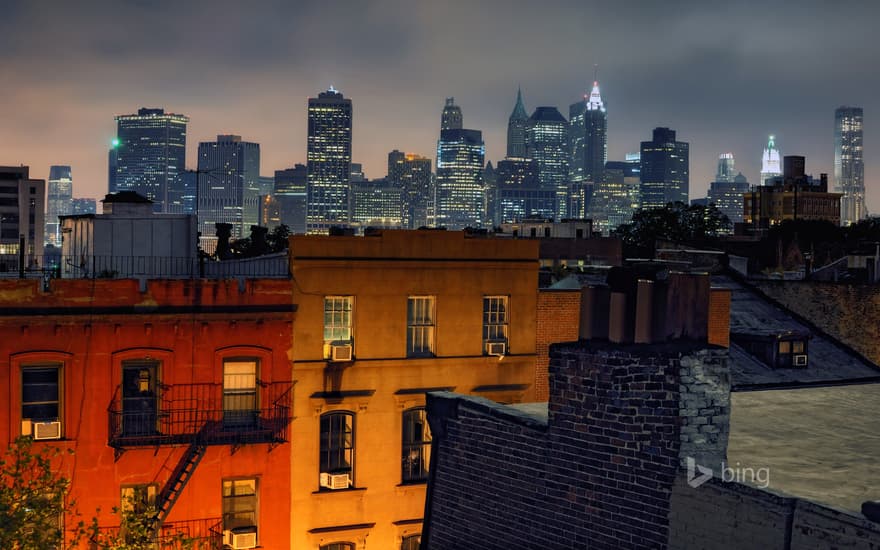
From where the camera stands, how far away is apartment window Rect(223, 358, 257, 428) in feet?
93.0

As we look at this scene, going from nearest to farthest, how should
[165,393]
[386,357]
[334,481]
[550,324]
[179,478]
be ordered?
1. [179,478]
2. [165,393]
3. [334,481]
4. [386,357]
5. [550,324]

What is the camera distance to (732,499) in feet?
34.7

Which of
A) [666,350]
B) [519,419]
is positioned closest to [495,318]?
[519,419]

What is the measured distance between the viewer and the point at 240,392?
28484mm

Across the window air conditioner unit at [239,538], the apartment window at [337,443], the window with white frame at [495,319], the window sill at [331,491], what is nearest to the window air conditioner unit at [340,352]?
the apartment window at [337,443]

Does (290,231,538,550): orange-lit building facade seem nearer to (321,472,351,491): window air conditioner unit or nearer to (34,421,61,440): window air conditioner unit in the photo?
(321,472,351,491): window air conditioner unit

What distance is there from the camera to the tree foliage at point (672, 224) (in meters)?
156

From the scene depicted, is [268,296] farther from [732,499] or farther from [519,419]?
[732,499]

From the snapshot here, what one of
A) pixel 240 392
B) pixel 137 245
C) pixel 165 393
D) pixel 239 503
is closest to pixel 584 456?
pixel 165 393

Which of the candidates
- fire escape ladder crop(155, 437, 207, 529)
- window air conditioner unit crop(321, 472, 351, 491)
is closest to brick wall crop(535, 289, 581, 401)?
window air conditioner unit crop(321, 472, 351, 491)

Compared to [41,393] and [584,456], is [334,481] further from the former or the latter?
[584,456]

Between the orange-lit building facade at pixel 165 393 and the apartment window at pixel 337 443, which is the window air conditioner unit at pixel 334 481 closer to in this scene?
the apartment window at pixel 337 443

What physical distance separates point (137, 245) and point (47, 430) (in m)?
8.48

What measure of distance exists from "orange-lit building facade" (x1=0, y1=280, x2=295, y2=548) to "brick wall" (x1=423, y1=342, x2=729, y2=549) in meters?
13.6
